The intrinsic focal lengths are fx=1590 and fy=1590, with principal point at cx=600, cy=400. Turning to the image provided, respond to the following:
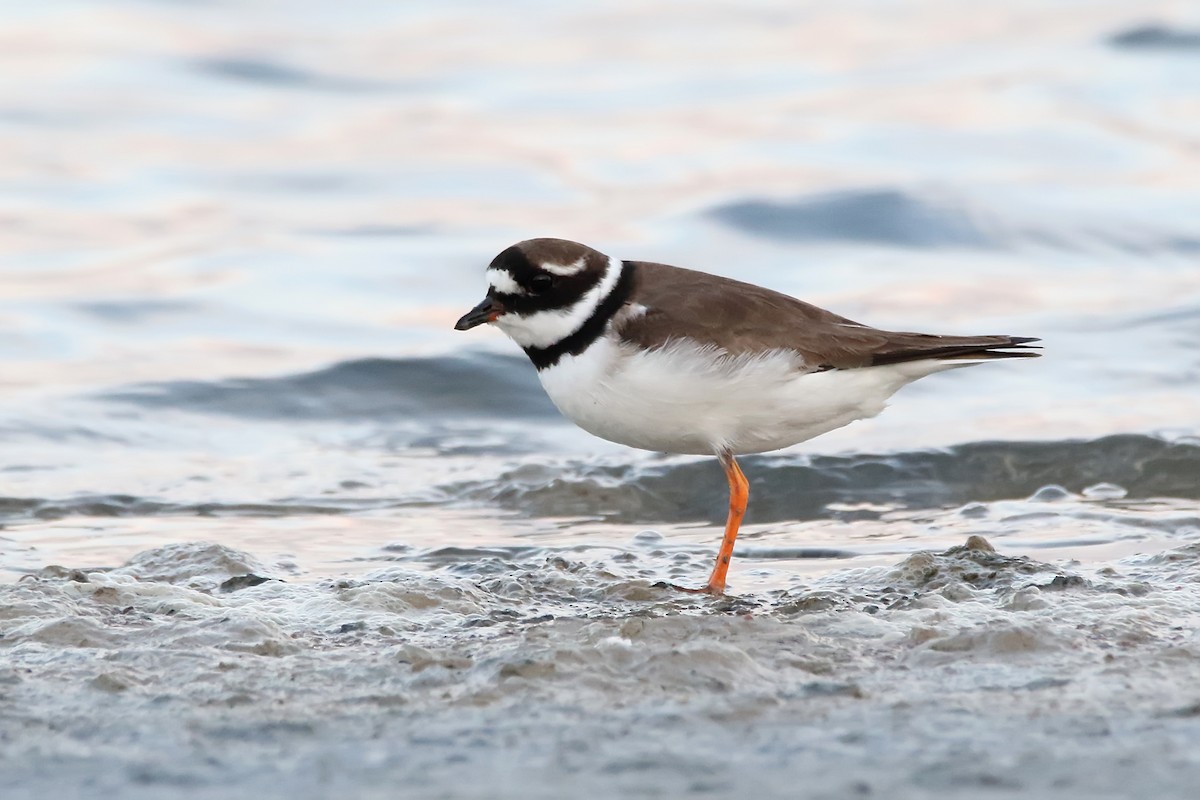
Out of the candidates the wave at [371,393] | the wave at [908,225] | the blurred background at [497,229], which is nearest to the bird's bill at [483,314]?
the blurred background at [497,229]

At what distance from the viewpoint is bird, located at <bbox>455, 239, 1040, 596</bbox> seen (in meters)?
5.83

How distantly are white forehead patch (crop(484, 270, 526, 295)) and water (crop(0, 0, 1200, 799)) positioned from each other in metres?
1.07

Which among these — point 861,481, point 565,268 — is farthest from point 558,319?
point 861,481

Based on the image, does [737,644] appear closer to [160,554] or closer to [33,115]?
[160,554]

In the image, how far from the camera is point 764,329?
19.8ft

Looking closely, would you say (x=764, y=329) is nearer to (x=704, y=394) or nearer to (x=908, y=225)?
(x=704, y=394)

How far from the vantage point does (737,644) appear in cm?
468

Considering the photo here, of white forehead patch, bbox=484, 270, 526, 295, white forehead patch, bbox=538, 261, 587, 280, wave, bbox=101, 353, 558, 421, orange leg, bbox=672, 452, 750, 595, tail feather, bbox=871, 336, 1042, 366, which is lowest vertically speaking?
orange leg, bbox=672, 452, 750, 595

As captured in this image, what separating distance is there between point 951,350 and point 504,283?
1727mm

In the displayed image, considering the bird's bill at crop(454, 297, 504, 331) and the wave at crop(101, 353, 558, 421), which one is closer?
the bird's bill at crop(454, 297, 504, 331)

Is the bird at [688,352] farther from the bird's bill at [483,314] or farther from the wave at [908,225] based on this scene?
the wave at [908,225]

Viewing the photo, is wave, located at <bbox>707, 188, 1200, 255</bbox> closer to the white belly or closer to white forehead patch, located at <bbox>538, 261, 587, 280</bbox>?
the white belly

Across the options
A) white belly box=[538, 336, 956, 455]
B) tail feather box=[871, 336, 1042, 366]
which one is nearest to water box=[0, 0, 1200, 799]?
white belly box=[538, 336, 956, 455]

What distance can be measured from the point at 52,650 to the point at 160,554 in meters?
1.67
